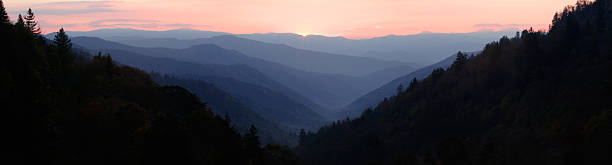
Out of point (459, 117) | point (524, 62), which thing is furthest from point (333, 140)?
point (524, 62)

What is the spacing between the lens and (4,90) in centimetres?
3191

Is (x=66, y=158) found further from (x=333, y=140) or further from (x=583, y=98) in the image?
(x=333, y=140)

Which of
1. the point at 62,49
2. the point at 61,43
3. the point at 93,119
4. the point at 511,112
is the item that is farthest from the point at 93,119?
the point at 511,112

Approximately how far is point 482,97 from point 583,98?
54.2 metres

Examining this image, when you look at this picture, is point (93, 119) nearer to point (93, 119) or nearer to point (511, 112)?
point (93, 119)

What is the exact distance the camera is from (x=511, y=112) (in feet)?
386

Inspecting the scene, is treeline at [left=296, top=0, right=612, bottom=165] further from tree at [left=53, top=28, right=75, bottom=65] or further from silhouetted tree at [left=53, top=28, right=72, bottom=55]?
silhouetted tree at [left=53, top=28, right=72, bottom=55]

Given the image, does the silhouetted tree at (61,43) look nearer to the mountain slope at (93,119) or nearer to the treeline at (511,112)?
→ the mountain slope at (93,119)

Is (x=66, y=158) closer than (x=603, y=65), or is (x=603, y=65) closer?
(x=66, y=158)

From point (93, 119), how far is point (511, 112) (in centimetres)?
11155

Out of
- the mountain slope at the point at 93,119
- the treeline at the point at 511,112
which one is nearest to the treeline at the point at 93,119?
the mountain slope at the point at 93,119

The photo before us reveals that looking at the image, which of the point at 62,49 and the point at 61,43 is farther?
the point at 61,43

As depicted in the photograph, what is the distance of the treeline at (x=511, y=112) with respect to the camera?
69.9m

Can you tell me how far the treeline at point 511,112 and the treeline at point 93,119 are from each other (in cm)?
3623
